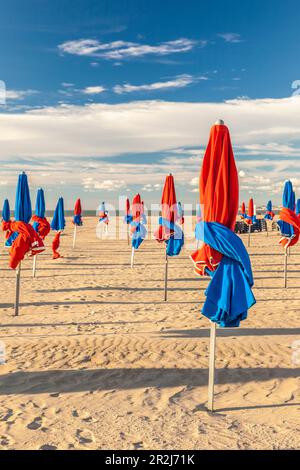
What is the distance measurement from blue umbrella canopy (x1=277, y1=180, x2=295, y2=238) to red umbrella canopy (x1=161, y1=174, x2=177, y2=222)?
3878mm

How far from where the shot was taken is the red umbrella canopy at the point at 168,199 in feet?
A: 36.9

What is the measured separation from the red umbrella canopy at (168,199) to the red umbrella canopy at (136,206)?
5404 mm

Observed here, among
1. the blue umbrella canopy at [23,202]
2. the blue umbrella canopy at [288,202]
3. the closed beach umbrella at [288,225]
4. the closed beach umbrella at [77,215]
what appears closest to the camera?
the blue umbrella canopy at [23,202]

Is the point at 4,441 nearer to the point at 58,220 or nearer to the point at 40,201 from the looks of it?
the point at 40,201

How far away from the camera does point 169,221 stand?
1145 centimetres

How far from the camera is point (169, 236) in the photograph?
11.6 metres

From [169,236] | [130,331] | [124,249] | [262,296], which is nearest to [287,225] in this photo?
[262,296]

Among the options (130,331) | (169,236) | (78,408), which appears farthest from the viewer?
(169,236)

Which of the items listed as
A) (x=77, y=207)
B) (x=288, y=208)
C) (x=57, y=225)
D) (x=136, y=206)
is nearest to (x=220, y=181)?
(x=288, y=208)

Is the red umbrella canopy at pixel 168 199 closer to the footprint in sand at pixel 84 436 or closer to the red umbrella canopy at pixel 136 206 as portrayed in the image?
the red umbrella canopy at pixel 136 206

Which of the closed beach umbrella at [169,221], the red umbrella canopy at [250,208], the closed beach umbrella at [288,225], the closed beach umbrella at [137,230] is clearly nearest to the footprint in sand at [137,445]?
the closed beach umbrella at [169,221]

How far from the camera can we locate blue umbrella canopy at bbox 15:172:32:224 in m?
10.2

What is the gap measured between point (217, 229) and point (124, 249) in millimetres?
22836
